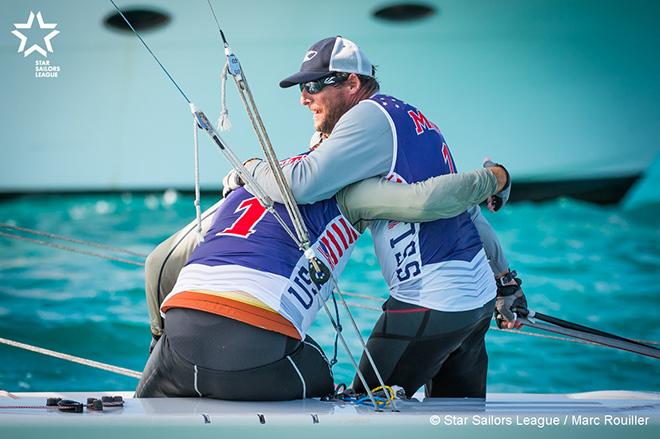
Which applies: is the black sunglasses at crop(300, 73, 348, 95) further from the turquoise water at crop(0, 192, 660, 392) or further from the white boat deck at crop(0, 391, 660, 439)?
the turquoise water at crop(0, 192, 660, 392)

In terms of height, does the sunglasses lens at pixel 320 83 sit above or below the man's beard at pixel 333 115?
above

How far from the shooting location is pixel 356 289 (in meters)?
6.57

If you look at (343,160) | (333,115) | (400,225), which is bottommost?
(400,225)

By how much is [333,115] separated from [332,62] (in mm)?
115

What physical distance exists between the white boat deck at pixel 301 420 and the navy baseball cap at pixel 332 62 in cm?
64

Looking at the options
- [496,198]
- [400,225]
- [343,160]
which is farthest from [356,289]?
[343,160]

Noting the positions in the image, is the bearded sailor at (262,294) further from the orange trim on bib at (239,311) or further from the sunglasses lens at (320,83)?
the sunglasses lens at (320,83)

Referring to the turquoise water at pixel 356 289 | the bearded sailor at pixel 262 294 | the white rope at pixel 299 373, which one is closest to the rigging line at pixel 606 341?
the bearded sailor at pixel 262 294

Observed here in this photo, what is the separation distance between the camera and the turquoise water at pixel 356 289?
4805 mm

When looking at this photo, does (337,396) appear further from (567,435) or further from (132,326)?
(132,326)

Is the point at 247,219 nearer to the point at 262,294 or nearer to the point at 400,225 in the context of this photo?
the point at 262,294

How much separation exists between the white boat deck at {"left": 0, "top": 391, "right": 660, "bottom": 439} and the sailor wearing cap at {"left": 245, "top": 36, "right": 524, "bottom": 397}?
0.42 ft

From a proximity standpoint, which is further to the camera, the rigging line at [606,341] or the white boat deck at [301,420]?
the rigging line at [606,341]

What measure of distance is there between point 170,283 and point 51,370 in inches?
112
